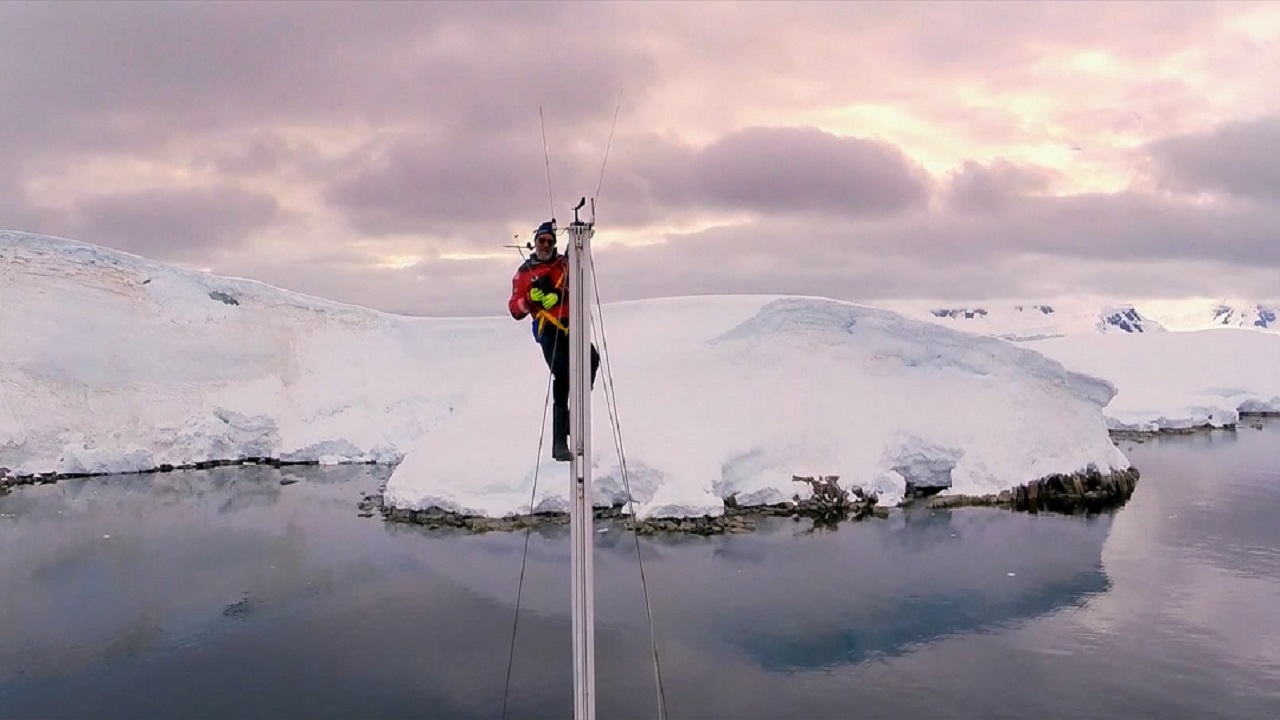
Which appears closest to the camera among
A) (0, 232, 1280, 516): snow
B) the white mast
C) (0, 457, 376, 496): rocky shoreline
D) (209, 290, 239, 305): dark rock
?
the white mast

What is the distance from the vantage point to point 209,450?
2723cm

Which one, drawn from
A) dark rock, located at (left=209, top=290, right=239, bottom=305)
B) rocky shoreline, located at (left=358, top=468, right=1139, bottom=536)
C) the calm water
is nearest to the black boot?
the calm water

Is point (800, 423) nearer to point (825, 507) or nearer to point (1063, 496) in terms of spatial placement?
point (825, 507)

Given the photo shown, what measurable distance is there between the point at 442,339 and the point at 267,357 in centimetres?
662

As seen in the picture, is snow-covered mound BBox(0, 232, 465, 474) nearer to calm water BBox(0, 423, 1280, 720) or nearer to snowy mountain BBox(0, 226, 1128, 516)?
snowy mountain BBox(0, 226, 1128, 516)

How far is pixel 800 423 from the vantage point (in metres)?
20.4

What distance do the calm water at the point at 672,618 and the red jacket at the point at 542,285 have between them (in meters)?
6.00

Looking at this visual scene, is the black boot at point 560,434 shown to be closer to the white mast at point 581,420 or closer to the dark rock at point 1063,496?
the white mast at point 581,420

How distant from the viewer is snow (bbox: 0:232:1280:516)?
762 inches

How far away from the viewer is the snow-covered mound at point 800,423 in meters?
18.5

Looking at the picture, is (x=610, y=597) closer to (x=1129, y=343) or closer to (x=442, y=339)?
(x=442, y=339)

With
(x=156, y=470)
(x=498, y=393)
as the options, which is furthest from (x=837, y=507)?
(x=156, y=470)

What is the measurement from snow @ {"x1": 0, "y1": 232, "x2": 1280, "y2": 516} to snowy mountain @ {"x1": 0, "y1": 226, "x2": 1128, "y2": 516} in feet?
0.21

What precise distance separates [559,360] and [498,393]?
18.1 metres
